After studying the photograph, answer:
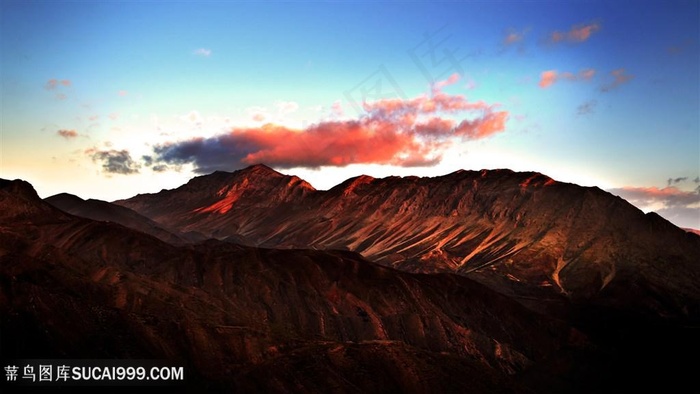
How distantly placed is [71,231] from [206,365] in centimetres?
10056

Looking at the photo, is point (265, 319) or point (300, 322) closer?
point (265, 319)

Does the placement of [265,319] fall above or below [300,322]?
above

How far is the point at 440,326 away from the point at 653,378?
37258mm

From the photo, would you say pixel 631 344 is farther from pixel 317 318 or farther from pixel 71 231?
pixel 71 231

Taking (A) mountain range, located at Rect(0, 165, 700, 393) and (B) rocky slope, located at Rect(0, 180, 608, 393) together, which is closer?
(B) rocky slope, located at Rect(0, 180, 608, 393)

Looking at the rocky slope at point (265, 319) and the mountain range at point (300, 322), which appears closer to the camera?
the rocky slope at point (265, 319)

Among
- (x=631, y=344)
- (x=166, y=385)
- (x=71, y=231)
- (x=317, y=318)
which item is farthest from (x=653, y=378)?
(x=71, y=231)

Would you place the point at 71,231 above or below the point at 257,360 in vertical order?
above

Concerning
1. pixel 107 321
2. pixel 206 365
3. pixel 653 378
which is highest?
pixel 107 321

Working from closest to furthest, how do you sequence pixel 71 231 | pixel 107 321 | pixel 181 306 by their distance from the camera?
pixel 107 321
pixel 181 306
pixel 71 231

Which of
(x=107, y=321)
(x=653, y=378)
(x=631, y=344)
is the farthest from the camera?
(x=631, y=344)

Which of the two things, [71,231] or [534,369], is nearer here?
[534,369]

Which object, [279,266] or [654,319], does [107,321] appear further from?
[654,319]

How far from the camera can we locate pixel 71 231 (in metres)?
175
